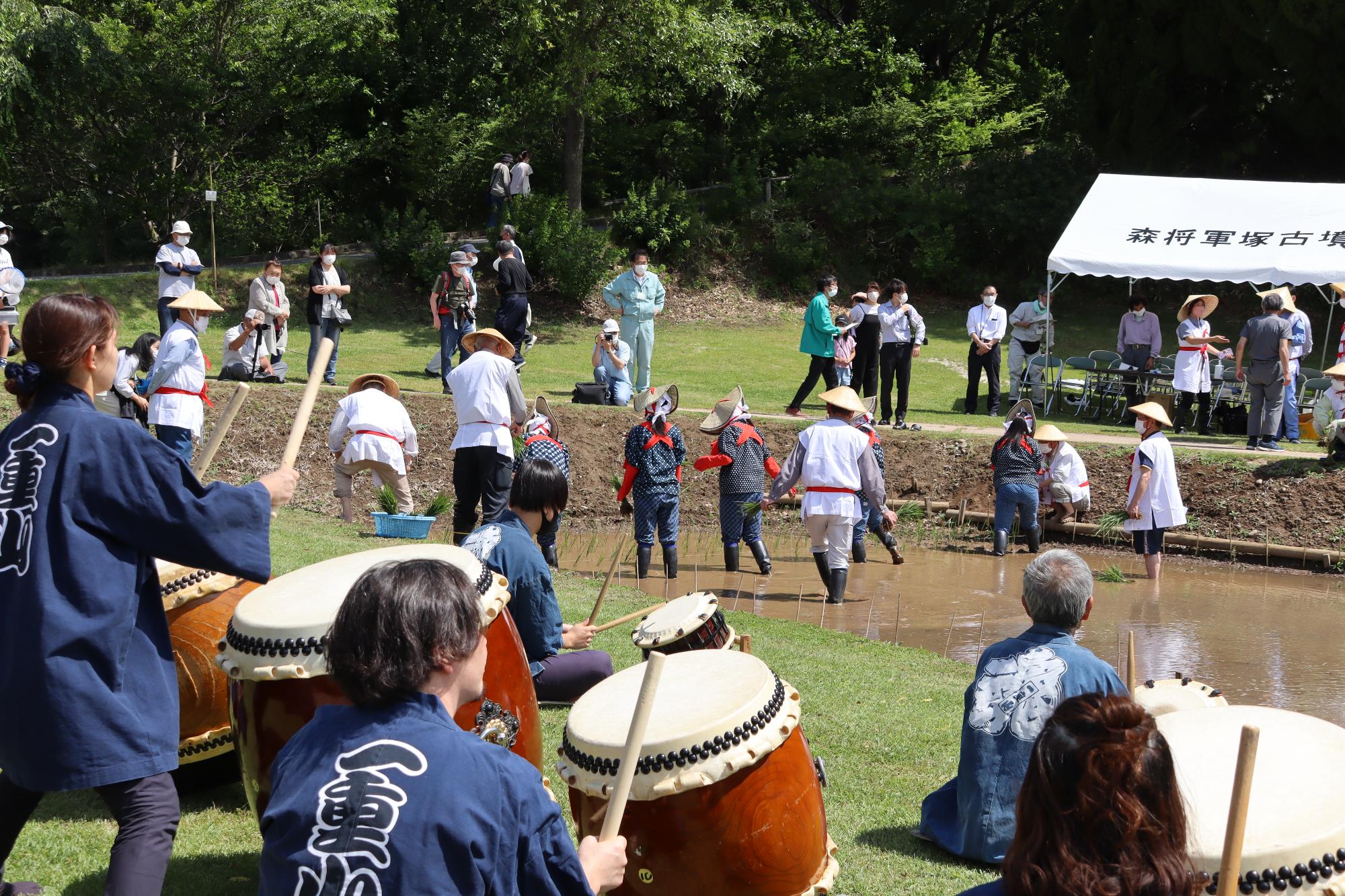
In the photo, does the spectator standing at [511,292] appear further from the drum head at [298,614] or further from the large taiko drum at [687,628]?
the drum head at [298,614]

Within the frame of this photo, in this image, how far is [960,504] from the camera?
1419 cm

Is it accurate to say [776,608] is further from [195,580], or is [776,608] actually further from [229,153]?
[229,153]

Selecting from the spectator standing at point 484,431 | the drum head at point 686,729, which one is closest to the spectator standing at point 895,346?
the spectator standing at point 484,431

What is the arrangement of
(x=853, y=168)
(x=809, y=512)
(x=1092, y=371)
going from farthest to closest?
(x=853, y=168)
(x=1092, y=371)
(x=809, y=512)

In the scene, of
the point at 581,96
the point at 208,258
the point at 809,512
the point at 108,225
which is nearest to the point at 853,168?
the point at 581,96

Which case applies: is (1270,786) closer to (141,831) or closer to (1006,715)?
(1006,715)

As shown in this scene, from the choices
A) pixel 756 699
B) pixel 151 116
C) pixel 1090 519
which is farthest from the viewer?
pixel 151 116

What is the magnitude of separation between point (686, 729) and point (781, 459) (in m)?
11.5

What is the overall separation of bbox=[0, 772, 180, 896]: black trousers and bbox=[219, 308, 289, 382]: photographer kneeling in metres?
12.5

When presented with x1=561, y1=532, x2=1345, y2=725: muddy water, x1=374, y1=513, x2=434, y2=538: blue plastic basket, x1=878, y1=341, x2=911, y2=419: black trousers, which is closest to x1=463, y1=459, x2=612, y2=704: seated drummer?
x1=561, y1=532, x2=1345, y2=725: muddy water

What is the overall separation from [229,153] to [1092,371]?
A: 17.7 metres

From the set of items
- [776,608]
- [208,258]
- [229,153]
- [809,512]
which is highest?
[229,153]

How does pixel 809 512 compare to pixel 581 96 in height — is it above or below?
below

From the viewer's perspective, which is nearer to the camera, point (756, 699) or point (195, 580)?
point (756, 699)
